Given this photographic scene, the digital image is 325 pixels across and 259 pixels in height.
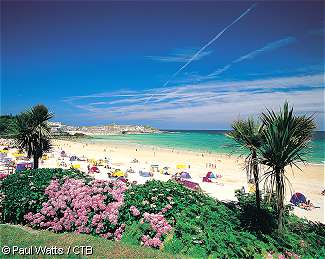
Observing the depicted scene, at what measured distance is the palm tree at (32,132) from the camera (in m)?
17.2

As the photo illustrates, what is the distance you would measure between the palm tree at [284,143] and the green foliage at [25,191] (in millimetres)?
6126

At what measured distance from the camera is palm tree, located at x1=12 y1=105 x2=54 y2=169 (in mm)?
17219

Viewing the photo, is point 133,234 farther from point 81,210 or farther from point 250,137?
point 250,137

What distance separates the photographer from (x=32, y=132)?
56.7ft

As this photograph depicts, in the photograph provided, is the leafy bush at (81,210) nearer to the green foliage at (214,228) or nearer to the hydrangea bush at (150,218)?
the hydrangea bush at (150,218)

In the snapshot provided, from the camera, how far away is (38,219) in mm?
8234

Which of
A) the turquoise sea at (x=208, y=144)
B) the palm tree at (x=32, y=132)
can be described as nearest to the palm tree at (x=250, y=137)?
the turquoise sea at (x=208, y=144)

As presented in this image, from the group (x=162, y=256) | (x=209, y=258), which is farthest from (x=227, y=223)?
(x=162, y=256)

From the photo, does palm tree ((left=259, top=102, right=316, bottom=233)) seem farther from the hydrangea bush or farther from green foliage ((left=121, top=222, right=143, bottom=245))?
green foliage ((left=121, top=222, right=143, bottom=245))

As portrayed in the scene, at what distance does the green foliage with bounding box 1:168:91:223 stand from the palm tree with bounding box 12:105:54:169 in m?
6.78

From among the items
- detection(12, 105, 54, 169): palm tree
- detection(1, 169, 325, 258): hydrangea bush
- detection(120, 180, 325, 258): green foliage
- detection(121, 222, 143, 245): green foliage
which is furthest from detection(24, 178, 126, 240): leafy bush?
detection(12, 105, 54, 169): palm tree

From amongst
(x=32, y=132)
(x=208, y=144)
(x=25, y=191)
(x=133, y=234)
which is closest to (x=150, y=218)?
(x=133, y=234)

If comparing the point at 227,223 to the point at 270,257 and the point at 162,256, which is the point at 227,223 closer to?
the point at 270,257

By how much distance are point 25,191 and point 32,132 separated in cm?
892
